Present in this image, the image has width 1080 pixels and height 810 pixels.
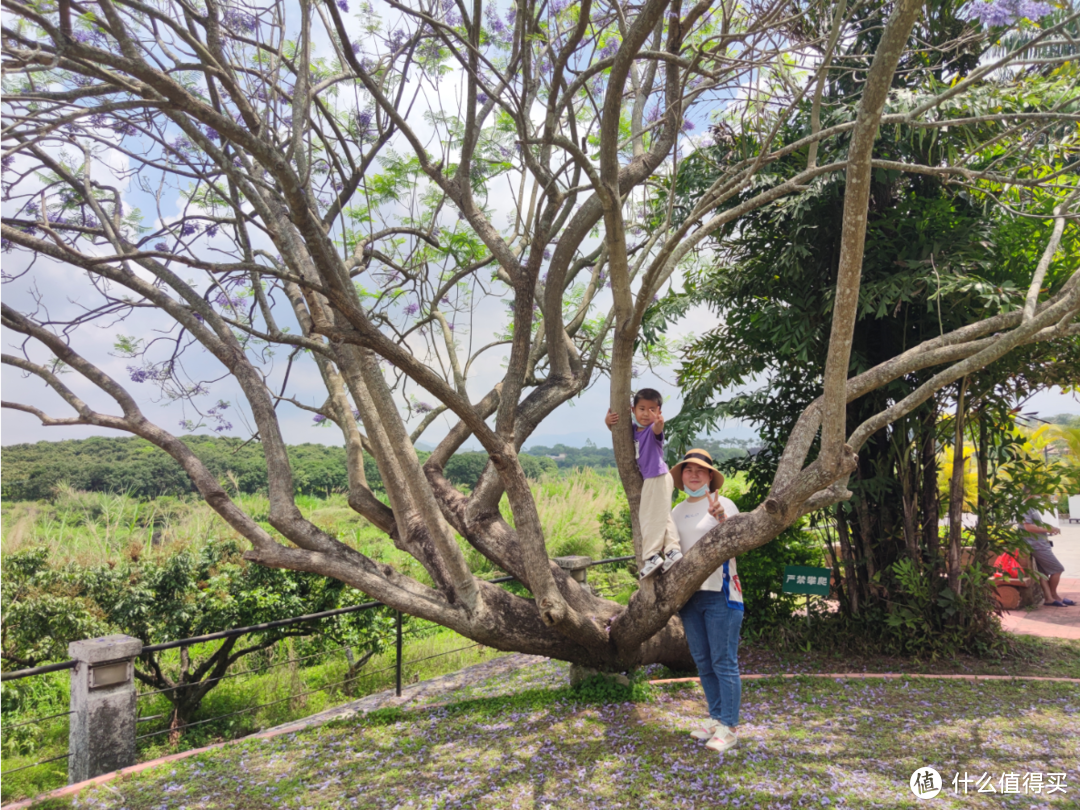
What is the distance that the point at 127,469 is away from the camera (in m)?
14.3

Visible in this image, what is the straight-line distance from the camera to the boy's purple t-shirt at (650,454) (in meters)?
3.69

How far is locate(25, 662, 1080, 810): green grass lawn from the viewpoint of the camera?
10.1 ft

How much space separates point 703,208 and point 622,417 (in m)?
1.35

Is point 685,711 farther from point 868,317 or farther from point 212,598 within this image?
point 212,598

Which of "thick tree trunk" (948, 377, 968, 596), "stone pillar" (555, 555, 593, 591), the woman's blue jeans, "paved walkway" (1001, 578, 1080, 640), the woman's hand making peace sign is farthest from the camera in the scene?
"paved walkway" (1001, 578, 1080, 640)

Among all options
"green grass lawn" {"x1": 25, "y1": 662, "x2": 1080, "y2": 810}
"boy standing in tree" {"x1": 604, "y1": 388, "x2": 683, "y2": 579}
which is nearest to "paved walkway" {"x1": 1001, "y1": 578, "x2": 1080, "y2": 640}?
"green grass lawn" {"x1": 25, "y1": 662, "x2": 1080, "y2": 810}

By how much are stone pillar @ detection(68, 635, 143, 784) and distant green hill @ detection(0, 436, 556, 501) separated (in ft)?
28.8

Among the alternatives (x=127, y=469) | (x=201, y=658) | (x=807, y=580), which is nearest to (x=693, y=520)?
(x=807, y=580)

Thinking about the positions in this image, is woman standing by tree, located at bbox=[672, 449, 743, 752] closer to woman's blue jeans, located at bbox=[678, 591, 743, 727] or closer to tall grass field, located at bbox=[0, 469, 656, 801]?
woman's blue jeans, located at bbox=[678, 591, 743, 727]

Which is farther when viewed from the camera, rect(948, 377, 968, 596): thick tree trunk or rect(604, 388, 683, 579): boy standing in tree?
Answer: rect(948, 377, 968, 596): thick tree trunk

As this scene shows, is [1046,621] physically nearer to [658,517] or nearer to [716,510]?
[716,510]

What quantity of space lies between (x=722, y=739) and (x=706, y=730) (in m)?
0.25

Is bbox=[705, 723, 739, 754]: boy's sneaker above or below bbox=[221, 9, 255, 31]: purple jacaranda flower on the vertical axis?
below

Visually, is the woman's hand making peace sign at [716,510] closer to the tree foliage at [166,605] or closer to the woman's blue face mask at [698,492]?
the woman's blue face mask at [698,492]
